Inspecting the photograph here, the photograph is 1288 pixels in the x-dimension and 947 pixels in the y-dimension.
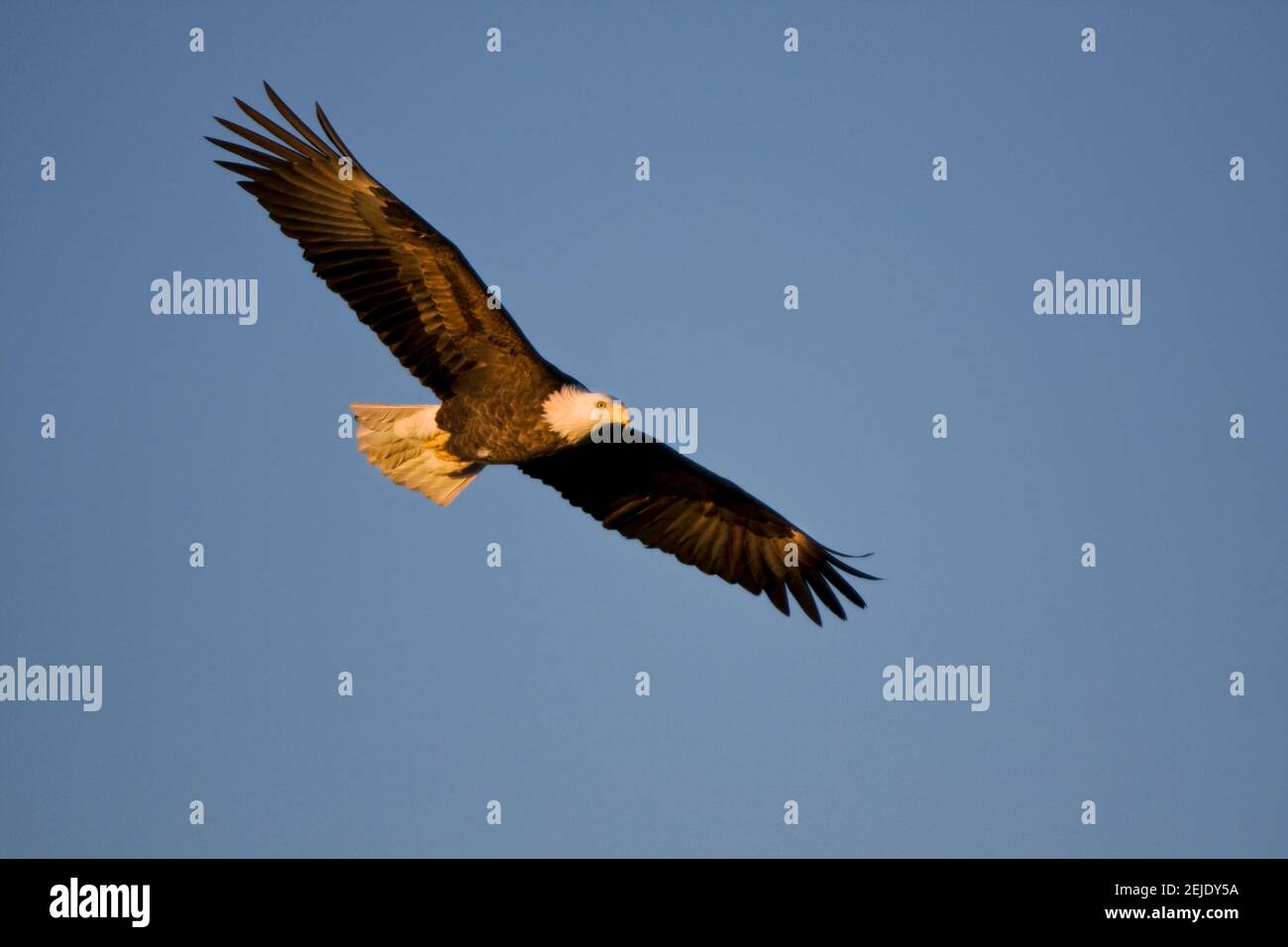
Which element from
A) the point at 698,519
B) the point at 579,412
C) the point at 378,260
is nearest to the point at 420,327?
the point at 378,260

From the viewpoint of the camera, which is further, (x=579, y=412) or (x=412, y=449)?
(x=412, y=449)

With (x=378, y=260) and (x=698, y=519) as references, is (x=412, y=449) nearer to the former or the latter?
(x=378, y=260)

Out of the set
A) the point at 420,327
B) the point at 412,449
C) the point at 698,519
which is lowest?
the point at 698,519

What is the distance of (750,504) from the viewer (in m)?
11.6

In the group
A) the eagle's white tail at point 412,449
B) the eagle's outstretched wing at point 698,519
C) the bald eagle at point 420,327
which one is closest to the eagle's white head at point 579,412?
the bald eagle at point 420,327

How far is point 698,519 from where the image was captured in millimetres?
11875

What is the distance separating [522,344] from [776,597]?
9.72ft

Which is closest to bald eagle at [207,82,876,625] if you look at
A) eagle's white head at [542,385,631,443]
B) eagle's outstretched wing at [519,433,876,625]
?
eagle's white head at [542,385,631,443]

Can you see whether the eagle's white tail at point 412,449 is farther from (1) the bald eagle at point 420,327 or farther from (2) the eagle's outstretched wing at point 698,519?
(2) the eagle's outstretched wing at point 698,519

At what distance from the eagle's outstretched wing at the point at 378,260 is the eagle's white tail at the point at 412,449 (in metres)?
0.31

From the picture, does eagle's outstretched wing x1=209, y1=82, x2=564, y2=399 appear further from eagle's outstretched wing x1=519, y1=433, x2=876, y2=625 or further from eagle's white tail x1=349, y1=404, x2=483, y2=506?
eagle's outstretched wing x1=519, y1=433, x2=876, y2=625

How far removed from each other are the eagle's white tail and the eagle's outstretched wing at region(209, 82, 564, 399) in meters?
0.31

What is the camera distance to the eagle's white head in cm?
964

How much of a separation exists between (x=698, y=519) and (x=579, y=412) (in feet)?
8.01
